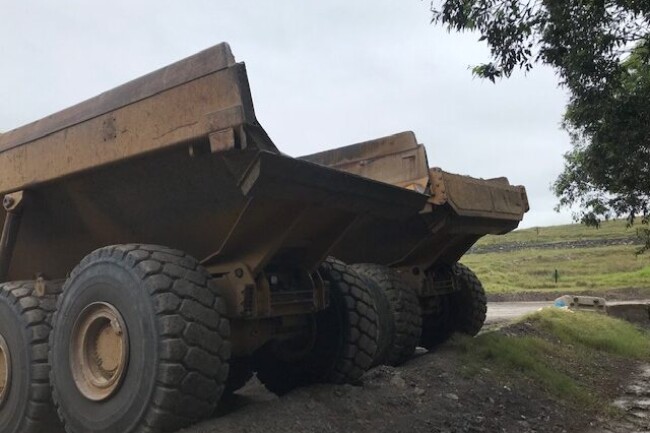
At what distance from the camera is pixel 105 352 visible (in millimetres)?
4035

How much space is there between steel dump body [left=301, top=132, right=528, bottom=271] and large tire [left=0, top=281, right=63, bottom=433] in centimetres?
350

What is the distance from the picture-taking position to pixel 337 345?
16.6 ft

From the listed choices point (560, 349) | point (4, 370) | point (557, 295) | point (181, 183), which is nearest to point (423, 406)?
point (181, 183)

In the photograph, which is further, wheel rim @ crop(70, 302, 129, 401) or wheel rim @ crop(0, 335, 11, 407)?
wheel rim @ crop(0, 335, 11, 407)

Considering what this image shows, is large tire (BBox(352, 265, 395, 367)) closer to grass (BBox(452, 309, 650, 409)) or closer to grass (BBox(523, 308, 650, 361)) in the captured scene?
grass (BBox(452, 309, 650, 409))

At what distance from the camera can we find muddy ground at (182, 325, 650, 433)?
172 inches

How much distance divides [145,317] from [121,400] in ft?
1.67

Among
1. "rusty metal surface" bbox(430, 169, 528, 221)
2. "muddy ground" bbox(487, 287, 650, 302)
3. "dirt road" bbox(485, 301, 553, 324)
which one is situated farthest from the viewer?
"muddy ground" bbox(487, 287, 650, 302)

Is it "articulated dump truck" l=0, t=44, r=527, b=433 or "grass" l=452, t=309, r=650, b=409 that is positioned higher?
"articulated dump truck" l=0, t=44, r=527, b=433

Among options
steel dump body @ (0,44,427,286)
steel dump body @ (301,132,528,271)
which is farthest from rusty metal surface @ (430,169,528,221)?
steel dump body @ (0,44,427,286)

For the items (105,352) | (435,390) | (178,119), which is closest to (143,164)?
(178,119)

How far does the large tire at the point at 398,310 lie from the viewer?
23.0 feet

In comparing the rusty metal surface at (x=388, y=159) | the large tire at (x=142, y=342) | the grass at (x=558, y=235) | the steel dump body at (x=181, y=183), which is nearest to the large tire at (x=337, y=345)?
the steel dump body at (x=181, y=183)

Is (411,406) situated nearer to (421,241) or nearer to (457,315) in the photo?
(421,241)
